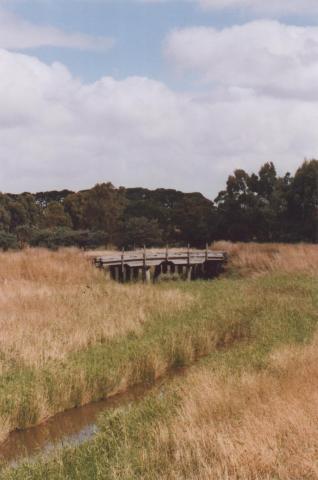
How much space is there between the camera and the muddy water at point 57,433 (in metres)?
8.05

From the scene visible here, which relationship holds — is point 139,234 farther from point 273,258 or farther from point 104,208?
point 273,258

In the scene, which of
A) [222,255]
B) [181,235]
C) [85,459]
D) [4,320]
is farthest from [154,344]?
[181,235]

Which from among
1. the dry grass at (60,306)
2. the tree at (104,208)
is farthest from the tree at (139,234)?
the dry grass at (60,306)

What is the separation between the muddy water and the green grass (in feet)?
0.79

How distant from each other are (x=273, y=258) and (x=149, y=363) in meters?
18.1

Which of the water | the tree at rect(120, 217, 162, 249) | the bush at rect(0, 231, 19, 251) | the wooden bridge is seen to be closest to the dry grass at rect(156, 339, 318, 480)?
the water

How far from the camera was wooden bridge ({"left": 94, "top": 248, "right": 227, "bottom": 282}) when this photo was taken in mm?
26609

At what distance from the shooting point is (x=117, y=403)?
33.3 feet

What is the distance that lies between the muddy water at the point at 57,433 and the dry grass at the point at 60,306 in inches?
60.6

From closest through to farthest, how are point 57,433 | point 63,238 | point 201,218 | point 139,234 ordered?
point 57,433, point 63,238, point 139,234, point 201,218

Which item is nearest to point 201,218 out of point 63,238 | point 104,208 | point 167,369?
point 104,208

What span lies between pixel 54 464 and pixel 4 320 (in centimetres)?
687

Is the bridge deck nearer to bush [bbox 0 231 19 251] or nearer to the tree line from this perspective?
the tree line

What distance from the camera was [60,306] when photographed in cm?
1533
